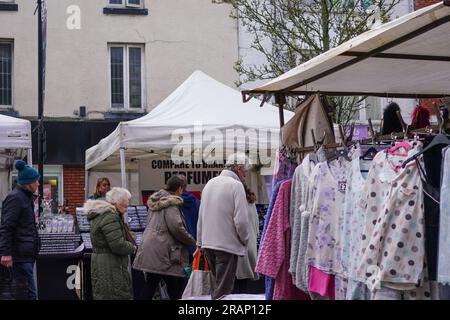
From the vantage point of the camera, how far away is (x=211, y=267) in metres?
7.63

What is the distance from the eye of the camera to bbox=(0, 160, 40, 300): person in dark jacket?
7645 millimetres

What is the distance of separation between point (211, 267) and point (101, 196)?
372 cm

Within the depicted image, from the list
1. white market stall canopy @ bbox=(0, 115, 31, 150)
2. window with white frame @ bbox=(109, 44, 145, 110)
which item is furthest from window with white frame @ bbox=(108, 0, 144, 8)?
white market stall canopy @ bbox=(0, 115, 31, 150)

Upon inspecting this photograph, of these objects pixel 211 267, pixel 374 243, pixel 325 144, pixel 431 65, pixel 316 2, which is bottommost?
pixel 211 267

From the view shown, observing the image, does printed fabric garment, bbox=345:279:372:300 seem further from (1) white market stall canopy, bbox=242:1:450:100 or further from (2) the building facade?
(2) the building facade

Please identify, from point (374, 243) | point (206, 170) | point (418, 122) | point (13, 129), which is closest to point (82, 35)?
point (206, 170)

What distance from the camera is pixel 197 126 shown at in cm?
973

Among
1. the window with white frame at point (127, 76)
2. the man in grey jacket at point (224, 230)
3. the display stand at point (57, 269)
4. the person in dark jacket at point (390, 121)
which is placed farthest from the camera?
the window with white frame at point (127, 76)

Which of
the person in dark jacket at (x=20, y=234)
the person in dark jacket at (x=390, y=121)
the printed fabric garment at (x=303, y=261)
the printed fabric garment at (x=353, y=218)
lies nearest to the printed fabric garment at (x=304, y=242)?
Answer: the printed fabric garment at (x=303, y=261)

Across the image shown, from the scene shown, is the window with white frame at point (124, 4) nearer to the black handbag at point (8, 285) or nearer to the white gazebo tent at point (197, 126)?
the white gazebo tent at point (197, 126)

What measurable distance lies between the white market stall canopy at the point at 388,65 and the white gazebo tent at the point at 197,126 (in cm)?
324

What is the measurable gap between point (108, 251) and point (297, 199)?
2.91 m

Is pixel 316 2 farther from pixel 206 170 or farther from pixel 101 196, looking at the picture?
pixel 101 196

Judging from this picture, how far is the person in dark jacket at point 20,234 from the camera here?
7.64 meters
